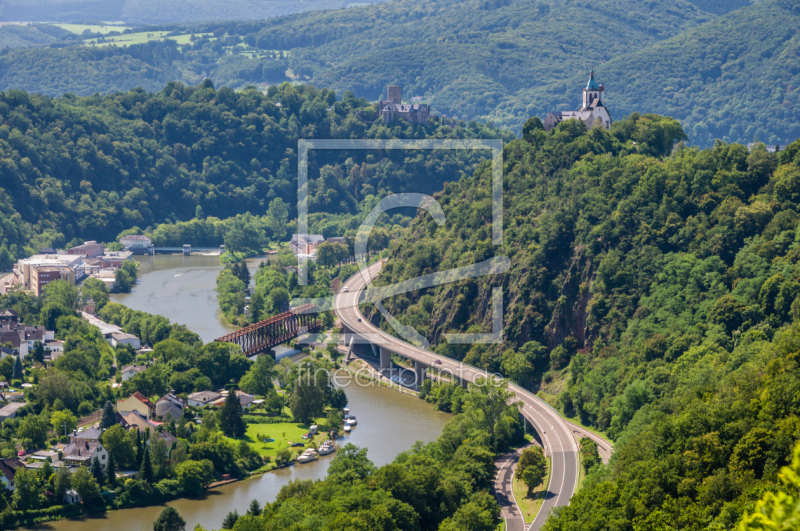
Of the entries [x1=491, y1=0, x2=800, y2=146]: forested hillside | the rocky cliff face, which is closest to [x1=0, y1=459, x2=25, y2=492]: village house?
the rocky cliff face

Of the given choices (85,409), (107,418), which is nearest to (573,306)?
(107,418)

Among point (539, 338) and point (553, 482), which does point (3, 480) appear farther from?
point (539, 338)

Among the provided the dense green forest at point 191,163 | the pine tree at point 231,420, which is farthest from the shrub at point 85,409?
the dense green forest at point 191,163

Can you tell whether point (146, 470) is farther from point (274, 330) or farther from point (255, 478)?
point (274, 330)

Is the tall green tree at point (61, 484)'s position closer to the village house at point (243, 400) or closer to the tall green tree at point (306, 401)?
the village house at point (243, 400)

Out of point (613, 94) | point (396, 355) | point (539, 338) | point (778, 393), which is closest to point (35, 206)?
point (396, 355)

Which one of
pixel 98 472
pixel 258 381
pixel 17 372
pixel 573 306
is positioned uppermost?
pixel 573 306
